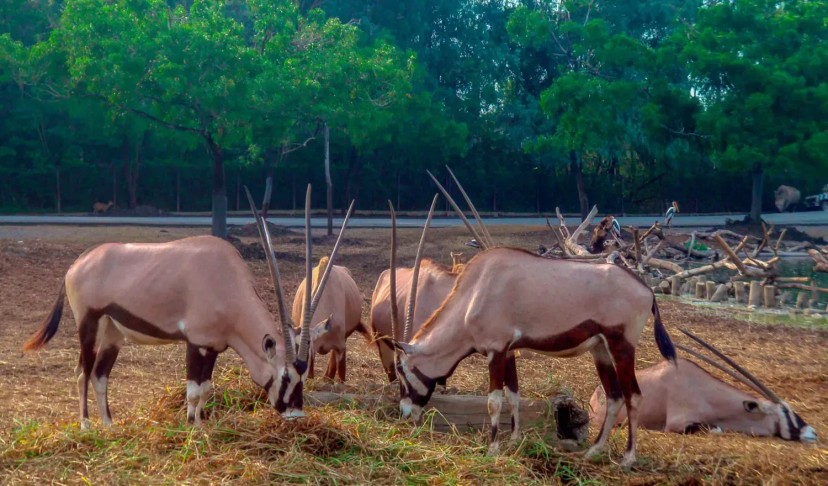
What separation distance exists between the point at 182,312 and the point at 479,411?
6.81 ft

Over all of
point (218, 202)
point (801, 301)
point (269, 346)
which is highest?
point (218, 202)

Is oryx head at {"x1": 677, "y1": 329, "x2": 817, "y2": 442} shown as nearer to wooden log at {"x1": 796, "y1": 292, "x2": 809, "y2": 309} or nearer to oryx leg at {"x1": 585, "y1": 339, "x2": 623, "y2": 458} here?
oryx leg at {"x1": 585, "y1": 339, "x2": 623, "y2": 458}

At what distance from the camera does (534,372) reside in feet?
31.3

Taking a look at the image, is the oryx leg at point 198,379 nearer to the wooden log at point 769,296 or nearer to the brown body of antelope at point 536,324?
the brown body of antelope at point 536,324

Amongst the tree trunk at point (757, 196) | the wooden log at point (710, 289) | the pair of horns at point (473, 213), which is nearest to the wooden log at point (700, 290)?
the wooden log at point (710, 289)

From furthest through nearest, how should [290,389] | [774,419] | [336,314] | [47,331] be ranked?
[336,314]
[774,419]
[47,331]
[290,389]

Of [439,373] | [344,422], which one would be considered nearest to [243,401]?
[344,422]

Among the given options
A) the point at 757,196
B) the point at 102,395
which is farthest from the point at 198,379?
the point at 757,196

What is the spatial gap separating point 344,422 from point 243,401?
89 centimetres

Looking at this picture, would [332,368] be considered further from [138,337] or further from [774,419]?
[774,419]

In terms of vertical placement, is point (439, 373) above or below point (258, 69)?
below

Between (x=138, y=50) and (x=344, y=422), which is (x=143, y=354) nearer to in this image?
(x=344, y=422)

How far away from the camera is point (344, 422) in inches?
240

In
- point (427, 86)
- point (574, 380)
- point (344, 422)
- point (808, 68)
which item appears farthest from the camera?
point (427, 86)
